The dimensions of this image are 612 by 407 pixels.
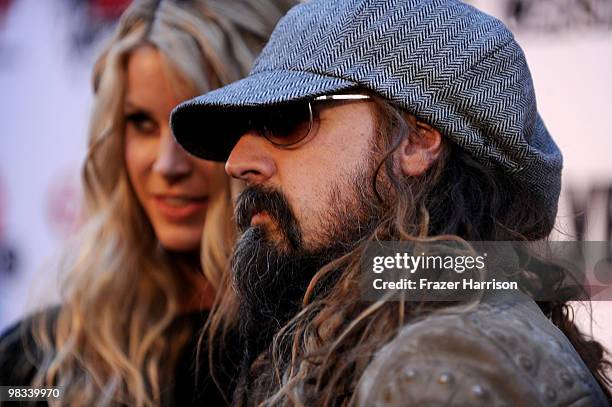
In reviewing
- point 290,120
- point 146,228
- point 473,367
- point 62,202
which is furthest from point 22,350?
point 473,367

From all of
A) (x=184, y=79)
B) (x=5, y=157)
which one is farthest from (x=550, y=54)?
(x=5, y=157)

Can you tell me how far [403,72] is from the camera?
162 cm

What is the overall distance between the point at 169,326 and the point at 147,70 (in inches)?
29.8

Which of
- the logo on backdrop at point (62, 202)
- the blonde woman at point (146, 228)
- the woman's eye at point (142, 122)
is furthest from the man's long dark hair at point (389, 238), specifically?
the logo on backdrop at point (62, 202)

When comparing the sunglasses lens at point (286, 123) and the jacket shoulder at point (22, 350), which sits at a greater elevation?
the sunglasses lens at point (286, 123)

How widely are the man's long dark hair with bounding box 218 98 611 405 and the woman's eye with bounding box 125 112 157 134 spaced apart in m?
0.98

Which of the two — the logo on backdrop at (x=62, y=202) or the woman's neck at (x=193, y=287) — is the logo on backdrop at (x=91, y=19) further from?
the woman's neck at (x=193, y=287)

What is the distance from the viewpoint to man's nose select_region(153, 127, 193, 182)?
2.45 metres

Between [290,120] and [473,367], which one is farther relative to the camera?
[290,120]

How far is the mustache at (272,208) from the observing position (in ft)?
5.55

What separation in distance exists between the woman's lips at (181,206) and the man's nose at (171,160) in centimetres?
7

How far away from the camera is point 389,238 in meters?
1.60

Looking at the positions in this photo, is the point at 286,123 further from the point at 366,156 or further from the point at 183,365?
the point at 183,365

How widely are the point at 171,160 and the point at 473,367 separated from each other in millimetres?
1424
